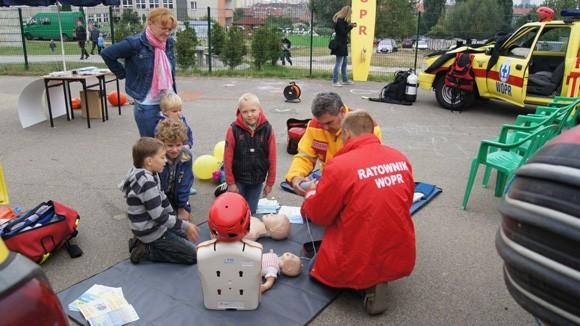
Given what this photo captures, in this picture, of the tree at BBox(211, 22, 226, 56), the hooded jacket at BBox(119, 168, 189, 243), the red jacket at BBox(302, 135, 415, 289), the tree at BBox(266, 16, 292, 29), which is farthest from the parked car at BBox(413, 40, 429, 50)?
the hooded jacket at BBox(119, 168, 189, 243)

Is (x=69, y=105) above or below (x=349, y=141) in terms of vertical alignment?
below

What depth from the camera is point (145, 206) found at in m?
3.60

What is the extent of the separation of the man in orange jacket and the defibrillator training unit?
2.66ft

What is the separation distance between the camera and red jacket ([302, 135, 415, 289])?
3.04 metres

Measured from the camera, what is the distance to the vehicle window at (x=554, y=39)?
8.93m

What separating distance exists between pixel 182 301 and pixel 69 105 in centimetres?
703

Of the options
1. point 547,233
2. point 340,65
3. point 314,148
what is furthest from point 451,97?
point 547,233

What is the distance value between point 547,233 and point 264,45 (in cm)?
1580

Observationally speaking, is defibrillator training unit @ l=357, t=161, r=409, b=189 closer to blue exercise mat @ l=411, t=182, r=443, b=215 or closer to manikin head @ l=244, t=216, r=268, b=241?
manikin head @ l=244, t=216, r=268, b=241

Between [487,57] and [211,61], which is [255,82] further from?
[487,57]

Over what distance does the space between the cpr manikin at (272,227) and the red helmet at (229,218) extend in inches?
46.8

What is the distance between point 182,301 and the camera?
335 cm

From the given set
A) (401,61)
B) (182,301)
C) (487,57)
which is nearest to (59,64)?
(401,61)

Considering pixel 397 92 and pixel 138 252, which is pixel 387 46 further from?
pixel 138 252
